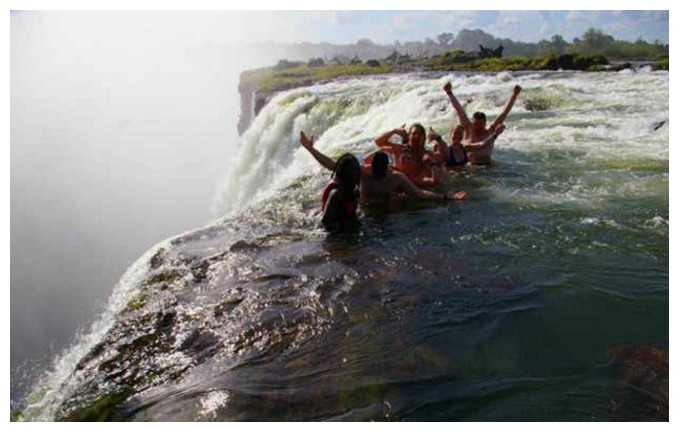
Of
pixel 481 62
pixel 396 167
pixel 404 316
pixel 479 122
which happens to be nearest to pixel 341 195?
pixel 396 167

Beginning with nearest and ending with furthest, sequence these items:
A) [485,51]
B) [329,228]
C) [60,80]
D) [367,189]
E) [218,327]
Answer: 1. [218,327]
2. [329,228]
3. [367,189]
4. [485,51]
5. [60,80]

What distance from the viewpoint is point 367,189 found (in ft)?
27.0

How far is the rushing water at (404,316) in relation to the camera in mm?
3877

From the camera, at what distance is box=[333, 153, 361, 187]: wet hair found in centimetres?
705

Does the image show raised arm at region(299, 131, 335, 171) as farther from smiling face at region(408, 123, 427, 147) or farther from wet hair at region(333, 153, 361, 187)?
smiling face at region(408, 123, 427, 147)

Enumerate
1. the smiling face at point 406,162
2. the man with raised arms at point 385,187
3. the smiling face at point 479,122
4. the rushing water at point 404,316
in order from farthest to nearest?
the smiling face at point 479,122 → the smiling face at point 406,162 → the man with raised arms at point 385,187 → the rushing water at point 404,316

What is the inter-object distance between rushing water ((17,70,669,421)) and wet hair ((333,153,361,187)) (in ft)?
2.45

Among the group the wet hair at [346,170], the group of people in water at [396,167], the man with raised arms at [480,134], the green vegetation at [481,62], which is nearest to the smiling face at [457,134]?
the group of people in water at [396,167]

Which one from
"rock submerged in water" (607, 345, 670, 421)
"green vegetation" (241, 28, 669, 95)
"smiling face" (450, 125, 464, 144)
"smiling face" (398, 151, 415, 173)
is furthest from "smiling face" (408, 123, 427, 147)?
"green vegetation" (241, 28, 669, 95)

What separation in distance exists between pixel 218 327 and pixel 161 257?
2.17 meters

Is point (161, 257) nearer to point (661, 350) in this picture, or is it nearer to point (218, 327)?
point (218, 327)

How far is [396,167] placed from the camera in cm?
894

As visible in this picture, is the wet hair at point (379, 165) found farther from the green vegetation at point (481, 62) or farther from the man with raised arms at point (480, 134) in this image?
the green vegetation at point (481, 62)

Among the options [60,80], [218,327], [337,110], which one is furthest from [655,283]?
[60,80]
